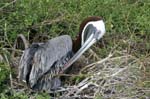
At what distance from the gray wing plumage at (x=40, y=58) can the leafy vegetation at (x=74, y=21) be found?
17.5 inches

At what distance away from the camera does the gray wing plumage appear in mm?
4293

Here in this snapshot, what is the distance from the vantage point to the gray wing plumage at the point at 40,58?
14.1ft

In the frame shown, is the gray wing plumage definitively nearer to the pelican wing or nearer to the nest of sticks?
the pelican wing

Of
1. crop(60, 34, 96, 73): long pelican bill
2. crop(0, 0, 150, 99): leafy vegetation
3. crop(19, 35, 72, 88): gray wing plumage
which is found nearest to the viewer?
crop(19, 35, 72, 88): gray wing plumage

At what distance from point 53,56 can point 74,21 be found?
33.4 inches

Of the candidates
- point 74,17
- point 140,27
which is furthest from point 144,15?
point 74,17

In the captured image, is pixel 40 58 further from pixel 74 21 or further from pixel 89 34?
pixel 74 21

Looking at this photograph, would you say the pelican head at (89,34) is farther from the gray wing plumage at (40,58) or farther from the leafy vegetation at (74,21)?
the leafy vegetation at (74,21)

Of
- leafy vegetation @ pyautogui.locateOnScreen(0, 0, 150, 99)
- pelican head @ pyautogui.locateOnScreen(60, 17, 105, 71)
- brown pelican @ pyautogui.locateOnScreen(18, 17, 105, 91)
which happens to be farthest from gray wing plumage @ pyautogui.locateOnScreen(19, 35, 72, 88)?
leafy vegetation @ pyautogui.locateOnScreen(0, 0, 150, 99)

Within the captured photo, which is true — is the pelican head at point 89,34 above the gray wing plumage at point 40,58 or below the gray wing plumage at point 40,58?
above

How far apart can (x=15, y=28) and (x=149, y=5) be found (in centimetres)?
159

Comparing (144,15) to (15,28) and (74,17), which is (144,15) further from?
(15,28)

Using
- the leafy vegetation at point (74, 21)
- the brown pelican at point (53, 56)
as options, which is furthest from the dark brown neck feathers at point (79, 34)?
the leafy vegetation at point (74, 21)

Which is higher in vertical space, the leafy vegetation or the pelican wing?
the leafy vegetation
